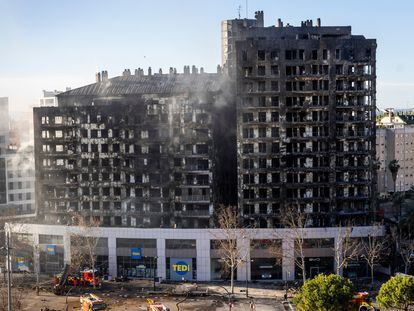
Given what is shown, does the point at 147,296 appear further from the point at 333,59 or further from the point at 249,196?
the point at 333,59

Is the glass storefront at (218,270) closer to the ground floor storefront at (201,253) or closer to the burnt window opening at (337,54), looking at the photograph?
the ground floor storefront at (201,253)

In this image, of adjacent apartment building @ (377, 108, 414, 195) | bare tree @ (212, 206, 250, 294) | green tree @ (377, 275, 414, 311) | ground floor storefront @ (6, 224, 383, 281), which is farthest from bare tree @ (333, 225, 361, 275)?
adjacent apartment building @ (377, 108, 414, 195)

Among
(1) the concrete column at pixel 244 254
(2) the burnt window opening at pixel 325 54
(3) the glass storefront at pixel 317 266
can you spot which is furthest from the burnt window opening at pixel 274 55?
(3) the glass storefront at pixel 317 266

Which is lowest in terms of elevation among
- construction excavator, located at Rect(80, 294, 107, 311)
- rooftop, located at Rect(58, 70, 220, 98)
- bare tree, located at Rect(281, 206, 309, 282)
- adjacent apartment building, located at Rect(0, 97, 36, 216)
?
construction excavator, located at Rect(80, 294, 107, 311)

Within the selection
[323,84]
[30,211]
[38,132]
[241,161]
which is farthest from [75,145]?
[30,211]

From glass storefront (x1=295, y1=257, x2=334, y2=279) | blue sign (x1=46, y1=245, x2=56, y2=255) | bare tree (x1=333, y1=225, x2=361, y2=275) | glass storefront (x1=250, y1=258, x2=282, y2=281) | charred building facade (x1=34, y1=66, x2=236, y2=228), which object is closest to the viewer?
bare tree (x1=333, y1=225, x2=361, y2=275)

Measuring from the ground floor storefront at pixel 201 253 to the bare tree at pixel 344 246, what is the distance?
3.43 feet

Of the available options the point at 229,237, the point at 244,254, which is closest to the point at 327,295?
the point at 229,237

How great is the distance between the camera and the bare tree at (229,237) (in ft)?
309

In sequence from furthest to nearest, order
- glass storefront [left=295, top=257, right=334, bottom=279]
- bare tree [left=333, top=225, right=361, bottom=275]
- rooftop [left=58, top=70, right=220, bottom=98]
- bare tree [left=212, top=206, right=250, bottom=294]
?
rooftop [left=58, top=70, right=220, bottom=98]
glass storefront [left=295, top=257, right=334, bottom=279]
bare tree [left=212, top=206, right=250, bottom=294]
bare tree [left=333, top=225, right=361, bottom=275]

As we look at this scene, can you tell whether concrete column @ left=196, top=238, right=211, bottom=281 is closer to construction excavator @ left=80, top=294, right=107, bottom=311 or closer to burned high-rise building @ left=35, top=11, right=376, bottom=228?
burned high-rise building @ left=35, top=11, right=376, bottom=228

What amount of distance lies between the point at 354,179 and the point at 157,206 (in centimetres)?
3155

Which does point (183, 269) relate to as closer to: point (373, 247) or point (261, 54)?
point (373, 247)

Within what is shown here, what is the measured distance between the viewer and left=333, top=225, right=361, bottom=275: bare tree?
92.7 meters
